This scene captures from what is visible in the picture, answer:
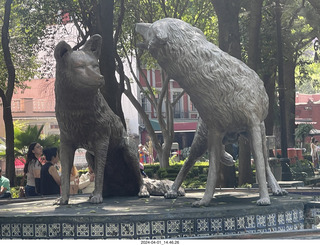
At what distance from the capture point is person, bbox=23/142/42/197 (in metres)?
12.1

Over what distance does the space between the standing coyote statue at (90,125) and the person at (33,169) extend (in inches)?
113

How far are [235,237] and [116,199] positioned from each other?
11.7ft

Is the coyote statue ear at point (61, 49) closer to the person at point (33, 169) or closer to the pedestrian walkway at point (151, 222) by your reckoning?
the pedestrian walkway at point (151, 222)

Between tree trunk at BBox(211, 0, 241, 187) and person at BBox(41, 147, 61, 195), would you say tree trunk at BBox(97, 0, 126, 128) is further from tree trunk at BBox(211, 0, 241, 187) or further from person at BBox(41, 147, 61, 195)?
tree trunk at BBox(211, 0, 241, 187)

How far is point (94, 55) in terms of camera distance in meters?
8.12

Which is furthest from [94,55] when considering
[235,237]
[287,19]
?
[287,19]

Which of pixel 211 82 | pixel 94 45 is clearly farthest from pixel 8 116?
pixel 211 82

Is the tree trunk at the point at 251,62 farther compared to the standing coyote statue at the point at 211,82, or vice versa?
the tree trunk at the point at 251,62

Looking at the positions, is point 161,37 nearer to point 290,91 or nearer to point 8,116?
point 8,116

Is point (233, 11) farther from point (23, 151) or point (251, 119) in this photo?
point (23, 151)

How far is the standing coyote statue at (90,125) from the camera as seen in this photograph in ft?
25.7

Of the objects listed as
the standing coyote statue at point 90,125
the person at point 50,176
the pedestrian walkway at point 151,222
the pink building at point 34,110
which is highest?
the pink building at point 34,110

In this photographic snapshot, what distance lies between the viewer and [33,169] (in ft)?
39.5

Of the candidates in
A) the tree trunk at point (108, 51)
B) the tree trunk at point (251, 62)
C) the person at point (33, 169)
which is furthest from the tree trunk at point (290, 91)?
the person at point (33, 169)
